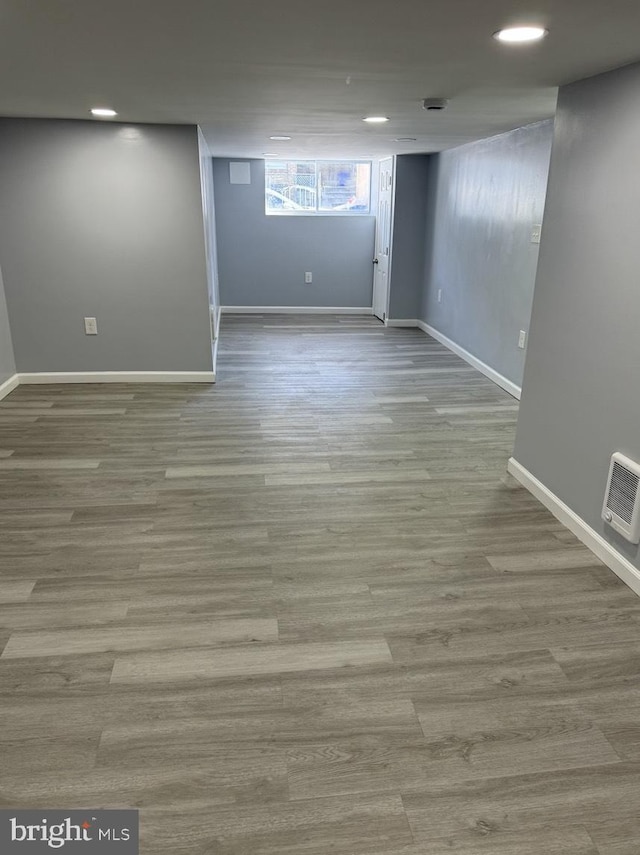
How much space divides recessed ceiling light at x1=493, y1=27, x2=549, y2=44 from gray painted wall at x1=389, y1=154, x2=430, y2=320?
204 inches

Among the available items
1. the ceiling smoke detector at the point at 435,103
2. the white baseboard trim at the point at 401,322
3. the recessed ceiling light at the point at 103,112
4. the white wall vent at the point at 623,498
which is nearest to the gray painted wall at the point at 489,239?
the white baseboard trim at the point at 401,322

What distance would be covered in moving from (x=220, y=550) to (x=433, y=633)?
1022 mm

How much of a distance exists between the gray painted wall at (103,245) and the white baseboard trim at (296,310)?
126 inches

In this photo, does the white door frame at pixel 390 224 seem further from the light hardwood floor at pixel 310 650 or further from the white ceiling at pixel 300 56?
the light hardwood floor at pixel 310 650

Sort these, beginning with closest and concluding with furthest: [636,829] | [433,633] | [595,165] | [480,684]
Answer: [636,829] < [480,684] < [433,633] < [595,165]

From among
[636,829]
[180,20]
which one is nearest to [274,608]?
[636,829]

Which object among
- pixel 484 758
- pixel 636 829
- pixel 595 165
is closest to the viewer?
pixel 636 829

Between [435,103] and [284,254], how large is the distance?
497cm

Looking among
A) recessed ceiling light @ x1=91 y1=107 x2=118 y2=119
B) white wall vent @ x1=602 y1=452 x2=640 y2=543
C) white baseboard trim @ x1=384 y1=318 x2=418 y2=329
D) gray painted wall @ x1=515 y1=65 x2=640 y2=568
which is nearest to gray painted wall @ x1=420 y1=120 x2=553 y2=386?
white baseboard trim @ x1=384 y1=318 x2=418 y2=329

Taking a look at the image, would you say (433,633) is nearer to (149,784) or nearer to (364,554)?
(364,554)

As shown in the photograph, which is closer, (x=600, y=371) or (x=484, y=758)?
(x=484, y=758)

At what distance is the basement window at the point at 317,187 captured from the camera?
7.93 m

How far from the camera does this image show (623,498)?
2.52 m

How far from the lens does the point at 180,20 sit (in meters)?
1.80
